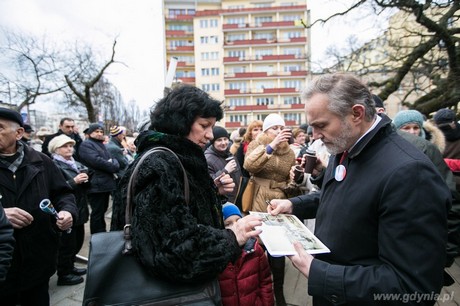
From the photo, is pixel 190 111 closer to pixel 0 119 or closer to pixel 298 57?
pixel 0 119

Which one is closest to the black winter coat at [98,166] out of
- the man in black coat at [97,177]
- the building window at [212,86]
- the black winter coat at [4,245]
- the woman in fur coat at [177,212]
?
the man in black coat at [97,177]

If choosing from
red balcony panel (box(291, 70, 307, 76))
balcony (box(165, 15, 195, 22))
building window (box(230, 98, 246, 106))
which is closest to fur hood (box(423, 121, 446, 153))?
building window (box(230, 98, 246, 106))

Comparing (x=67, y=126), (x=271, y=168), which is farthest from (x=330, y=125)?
(x=67, y=126)

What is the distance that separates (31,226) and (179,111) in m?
1.76

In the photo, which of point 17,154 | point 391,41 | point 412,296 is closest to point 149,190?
point 412,296

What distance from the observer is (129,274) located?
1289mm

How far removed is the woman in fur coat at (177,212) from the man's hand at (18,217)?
1.10 meters

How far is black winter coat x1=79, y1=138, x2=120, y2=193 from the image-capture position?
4992 mm

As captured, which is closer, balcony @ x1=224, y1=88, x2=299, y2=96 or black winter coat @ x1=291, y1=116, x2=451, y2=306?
black winter coat @ x1=291, y1=116, x2=451, y2=306

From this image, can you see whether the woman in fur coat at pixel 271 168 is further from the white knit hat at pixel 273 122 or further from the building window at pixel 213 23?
the building window at pixel 213 23

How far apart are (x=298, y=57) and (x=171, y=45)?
1019 inches

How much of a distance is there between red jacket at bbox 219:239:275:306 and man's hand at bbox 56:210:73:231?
1.50 metres

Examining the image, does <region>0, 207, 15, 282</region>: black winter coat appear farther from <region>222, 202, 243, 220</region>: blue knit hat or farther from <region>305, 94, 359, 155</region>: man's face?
<region>305, 94, 359, 155</region>: man's face

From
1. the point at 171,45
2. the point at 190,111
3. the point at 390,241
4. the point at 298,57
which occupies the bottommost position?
the point at 390,241
